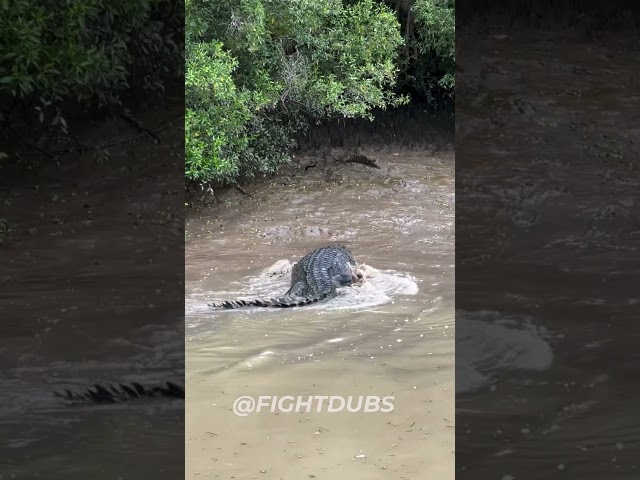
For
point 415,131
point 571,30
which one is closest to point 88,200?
point 415,131

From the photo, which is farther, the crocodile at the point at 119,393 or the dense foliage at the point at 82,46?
the dense foliage at the point at 82,46

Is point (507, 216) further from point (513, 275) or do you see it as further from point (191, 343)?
point (191, 343)

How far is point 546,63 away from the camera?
44.2 feet

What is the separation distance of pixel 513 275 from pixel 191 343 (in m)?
2.91

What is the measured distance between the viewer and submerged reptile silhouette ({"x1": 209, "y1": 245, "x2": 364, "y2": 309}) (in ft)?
18.6

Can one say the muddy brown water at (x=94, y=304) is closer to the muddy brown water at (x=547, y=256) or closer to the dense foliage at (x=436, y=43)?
the muddy brown water at (x=547, y=256)

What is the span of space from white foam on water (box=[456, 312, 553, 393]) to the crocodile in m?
1.54

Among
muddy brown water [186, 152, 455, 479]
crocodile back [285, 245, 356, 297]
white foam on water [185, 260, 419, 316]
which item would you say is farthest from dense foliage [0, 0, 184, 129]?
crocodile back [285, 245, 356, 297]

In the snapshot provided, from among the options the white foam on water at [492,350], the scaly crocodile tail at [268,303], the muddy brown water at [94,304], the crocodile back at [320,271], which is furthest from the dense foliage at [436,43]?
the white foam on water at [492,350]

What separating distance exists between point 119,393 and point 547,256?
425 centimetres

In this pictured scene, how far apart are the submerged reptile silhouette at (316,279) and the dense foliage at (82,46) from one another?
2073 millimetres

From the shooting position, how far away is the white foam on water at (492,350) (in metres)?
4.01

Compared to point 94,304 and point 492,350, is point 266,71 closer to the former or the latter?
point 94,304

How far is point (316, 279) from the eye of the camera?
6148 millimetres
